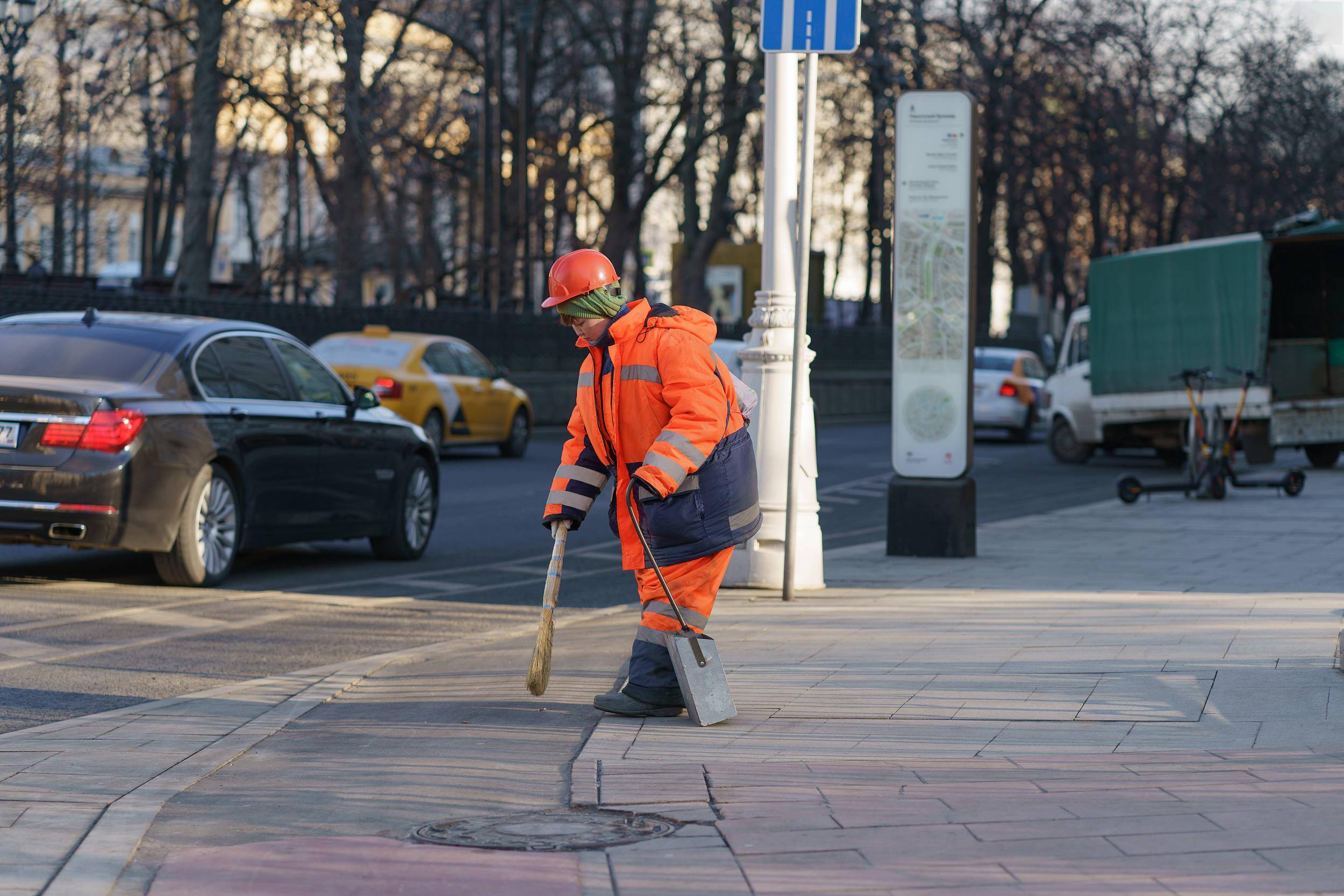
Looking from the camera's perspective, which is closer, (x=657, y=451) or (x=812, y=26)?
(x=657, y=451)

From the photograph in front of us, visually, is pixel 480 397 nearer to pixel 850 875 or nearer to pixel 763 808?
pixel 763 808

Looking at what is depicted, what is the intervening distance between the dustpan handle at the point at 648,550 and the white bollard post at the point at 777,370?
3.64m

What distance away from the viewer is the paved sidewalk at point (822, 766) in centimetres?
418

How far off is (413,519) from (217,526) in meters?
2.04

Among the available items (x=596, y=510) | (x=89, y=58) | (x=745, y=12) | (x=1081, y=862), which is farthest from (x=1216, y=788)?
(x=745, y=12)

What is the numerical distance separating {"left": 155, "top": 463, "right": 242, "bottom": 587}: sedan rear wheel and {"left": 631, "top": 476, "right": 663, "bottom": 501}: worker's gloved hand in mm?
4563

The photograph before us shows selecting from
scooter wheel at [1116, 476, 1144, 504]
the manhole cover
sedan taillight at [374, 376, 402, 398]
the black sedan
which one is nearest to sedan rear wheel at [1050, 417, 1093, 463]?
scooter wheel at [1116, 476, 1144, 504]

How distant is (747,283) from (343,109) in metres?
17.4

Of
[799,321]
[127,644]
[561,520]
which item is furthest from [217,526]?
[561,520]

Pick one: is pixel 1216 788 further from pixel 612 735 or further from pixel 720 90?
pixel 720 90

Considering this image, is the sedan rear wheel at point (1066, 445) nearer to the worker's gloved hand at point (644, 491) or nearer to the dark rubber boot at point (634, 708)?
the dark rubber boot at point (634, 708)

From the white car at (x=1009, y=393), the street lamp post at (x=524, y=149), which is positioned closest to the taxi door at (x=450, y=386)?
the white car at (x=1009, y=393)

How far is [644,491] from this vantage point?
605 cm

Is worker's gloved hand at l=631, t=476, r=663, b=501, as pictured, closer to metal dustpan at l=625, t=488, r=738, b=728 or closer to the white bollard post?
metal dustpan at l=625, t=488, r=738, b=728
